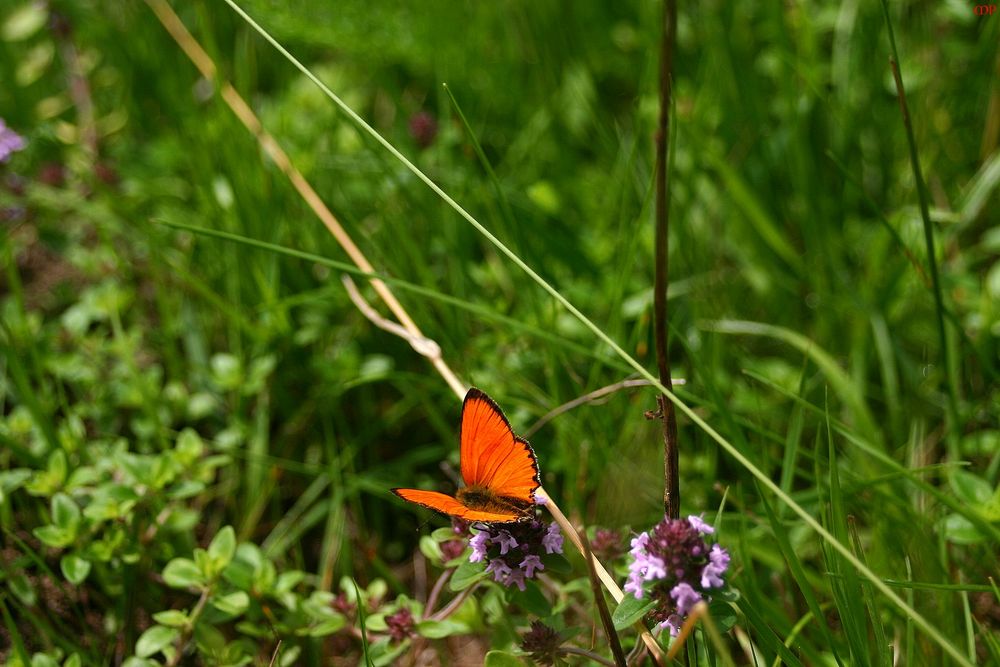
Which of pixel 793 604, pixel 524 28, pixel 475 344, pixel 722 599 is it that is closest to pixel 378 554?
pixel 475 344

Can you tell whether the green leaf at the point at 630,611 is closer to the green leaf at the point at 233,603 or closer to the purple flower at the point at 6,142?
the green leaf at the point at 233,603

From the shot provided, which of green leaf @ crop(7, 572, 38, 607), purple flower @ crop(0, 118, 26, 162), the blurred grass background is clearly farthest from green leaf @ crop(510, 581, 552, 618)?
purple flower @ crop(0, 118, 26, 162)

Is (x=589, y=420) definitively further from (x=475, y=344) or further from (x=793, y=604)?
(x=793, y=604)

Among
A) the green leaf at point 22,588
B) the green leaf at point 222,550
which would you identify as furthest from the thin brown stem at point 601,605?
the green leaf at point 22,588

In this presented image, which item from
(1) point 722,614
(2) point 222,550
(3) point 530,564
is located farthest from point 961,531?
(2) point 222,550

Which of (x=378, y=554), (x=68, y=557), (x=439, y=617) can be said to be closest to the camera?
(x=439, y=617)

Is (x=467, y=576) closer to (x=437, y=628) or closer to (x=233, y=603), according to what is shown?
(x=437, y=628)

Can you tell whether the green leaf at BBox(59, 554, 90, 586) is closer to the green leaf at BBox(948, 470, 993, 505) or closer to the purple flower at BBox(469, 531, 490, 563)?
the purple flower at BBox(469, 531, 490, 563)
